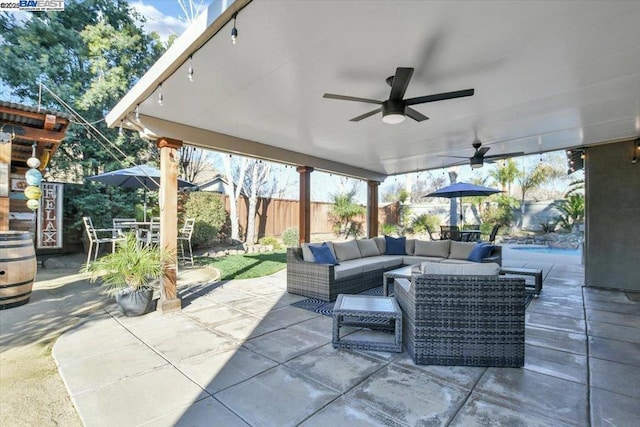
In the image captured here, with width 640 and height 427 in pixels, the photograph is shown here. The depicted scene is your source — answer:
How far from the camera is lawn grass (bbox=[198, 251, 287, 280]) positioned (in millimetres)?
6379

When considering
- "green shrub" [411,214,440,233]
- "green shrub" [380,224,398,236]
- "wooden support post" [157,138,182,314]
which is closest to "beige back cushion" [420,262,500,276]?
"wooden support post" [157,138,182,314]

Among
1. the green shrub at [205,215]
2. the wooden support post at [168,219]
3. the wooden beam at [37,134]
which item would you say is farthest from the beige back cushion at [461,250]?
Result: the wooden beam at [37,134]

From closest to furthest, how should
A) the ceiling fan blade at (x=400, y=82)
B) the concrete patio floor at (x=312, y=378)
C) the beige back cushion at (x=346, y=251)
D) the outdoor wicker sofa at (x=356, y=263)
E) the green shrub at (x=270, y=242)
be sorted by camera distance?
the concrete patio floor at (x=312, y=378) < the ceiling fan blade at (x=400, y=82) < the outdoor wicker sofa at (x=356, y=263) < the beige back cushion at (x=346, y=251) < the green shrub at (x=270, y=242)

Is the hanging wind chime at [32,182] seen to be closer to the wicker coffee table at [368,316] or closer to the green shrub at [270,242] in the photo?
the wicker coffee table at [368,316]

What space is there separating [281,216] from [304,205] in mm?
5887

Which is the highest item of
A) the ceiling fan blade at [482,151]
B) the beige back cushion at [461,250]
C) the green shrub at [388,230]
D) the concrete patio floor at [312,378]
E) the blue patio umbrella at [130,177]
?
the ceiling fan blade at [482,151]

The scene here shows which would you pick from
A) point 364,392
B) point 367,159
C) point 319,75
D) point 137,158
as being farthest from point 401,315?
point 137,158

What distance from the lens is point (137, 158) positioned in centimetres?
932

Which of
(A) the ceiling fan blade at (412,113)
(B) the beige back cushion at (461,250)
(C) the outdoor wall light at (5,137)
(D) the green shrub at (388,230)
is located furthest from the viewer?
(D) the green shrub at (388,230)

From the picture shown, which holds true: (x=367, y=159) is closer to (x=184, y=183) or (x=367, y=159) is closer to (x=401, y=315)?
(x=184, y=183)

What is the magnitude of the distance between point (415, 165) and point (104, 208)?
8.19 meters

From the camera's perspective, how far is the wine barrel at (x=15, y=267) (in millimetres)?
3736

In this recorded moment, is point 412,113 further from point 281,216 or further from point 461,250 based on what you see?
point 281,216

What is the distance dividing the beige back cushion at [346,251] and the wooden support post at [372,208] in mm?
3096
